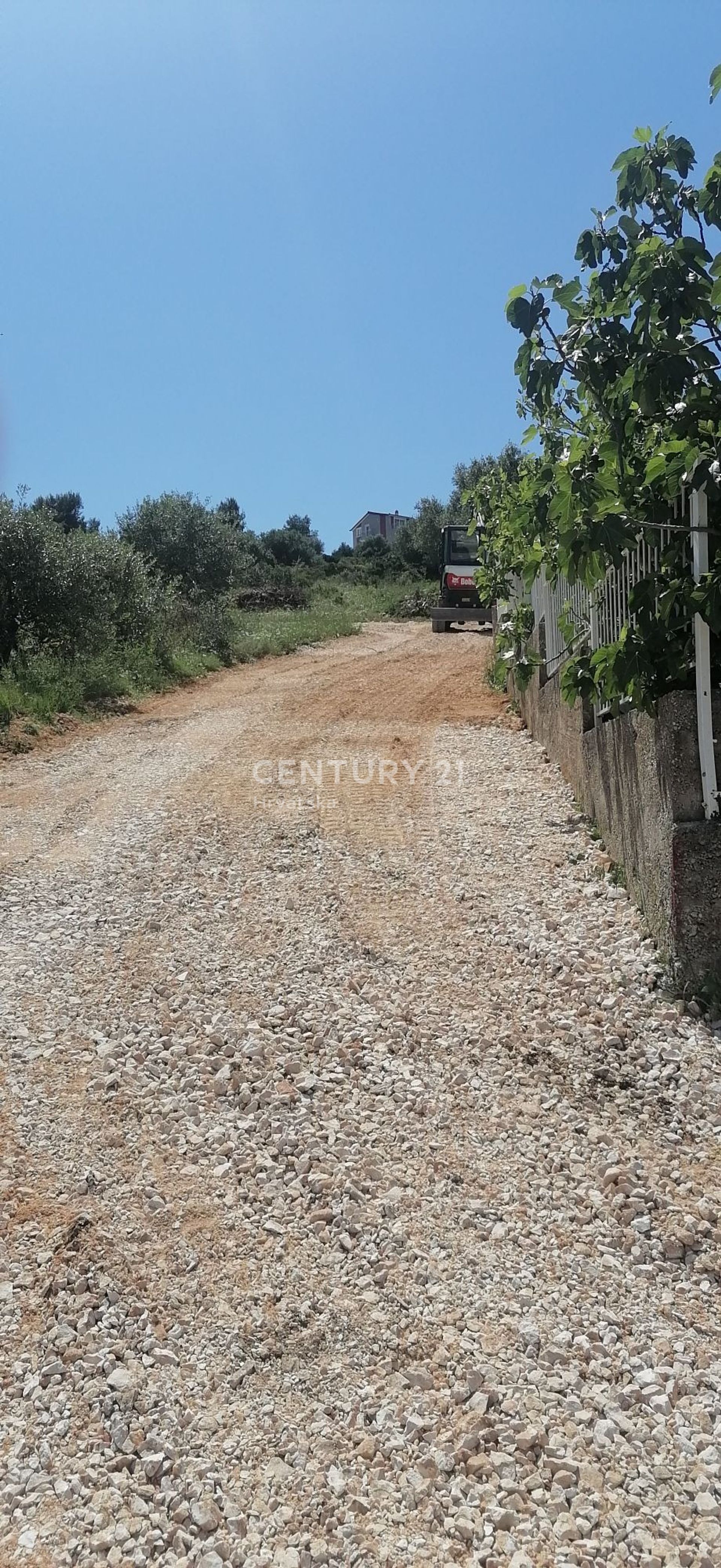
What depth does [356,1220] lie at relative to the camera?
9.78 ft

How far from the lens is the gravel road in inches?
84.2

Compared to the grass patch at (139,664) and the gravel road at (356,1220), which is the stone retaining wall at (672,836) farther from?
the grass patch at (139,664)

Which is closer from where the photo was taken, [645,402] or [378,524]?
[645,402]

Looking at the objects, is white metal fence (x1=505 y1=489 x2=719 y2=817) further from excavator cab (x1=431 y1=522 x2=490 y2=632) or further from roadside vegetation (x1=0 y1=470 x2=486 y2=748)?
excavator cab (x1=431 y1=522 x2=490 y2=632)

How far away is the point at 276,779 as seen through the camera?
8195 mm

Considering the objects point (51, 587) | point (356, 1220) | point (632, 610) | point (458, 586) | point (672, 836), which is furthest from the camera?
point (458, 586)

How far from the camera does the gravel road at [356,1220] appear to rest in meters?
2.14

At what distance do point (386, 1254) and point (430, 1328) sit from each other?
0.98ft

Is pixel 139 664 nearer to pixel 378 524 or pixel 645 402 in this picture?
pixel 645 402

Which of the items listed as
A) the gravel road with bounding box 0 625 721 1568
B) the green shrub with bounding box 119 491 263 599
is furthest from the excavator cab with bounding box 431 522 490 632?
the gravel road with bounding box 0 625 721 1568

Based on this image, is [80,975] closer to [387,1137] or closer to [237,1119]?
[237,1119]

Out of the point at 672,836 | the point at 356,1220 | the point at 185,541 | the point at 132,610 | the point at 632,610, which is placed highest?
the point at 185,541

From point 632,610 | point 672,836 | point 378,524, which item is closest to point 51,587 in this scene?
point 632,610

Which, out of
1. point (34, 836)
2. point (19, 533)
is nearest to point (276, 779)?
point (34, 836)
